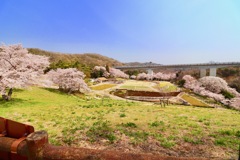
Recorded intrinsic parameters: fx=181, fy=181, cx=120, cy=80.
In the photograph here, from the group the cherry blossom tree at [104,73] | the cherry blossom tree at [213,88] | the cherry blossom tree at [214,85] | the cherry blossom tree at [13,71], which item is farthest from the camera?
the cherry blossom tree at [104,73]

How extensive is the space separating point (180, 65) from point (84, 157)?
9441 centimetres

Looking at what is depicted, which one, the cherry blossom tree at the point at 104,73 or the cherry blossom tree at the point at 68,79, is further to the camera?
the cherry blossom tree at the point at 104,73

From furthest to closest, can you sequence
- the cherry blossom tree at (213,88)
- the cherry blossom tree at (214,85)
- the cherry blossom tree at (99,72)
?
the cherry blossom tree at (99,72), the cherry blossom tree at (214,85), the cherry blossom tree at (213,88)

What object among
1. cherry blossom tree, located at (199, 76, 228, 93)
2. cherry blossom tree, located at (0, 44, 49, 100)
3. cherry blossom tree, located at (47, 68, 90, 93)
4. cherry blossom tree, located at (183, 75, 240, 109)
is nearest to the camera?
cherry blossom tree, located at (0, 44, 49, 100)

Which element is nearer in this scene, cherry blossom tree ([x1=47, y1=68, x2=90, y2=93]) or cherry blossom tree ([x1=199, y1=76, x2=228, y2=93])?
cherry blossom tree ([x1=47, y1=68, x2=90, y2=93])

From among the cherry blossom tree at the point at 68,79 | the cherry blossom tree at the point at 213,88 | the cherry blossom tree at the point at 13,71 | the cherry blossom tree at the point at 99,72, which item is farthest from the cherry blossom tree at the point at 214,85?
the cherry blossom tree at the point at 13,71

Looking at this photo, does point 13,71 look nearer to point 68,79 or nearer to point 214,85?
point 68,79

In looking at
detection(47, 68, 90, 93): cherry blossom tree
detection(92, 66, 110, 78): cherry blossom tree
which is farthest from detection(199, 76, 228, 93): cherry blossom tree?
detection(92, 66, 110, 78): cherry blossom tree

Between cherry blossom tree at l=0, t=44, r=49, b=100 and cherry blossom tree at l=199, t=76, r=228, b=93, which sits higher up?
cherry blossom tree at l=0, t=44, r=49, b=100

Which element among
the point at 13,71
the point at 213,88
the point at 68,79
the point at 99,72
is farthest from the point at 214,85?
the point at 13,71

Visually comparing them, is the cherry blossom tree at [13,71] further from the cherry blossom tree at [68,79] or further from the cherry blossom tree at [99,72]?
the cherry blossom tree at [99,72]

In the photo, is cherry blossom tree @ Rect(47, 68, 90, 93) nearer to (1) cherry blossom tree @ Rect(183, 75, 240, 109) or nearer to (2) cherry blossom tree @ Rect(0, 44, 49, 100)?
(2) cherry blossom tree @ Rect(0, 44, 49, 100)

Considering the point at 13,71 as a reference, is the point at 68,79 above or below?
below

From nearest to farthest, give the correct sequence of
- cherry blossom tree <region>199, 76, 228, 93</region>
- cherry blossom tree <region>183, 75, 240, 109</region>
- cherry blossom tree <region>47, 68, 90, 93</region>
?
cherry blossom tree <region>47, 68, 90, 93</region>
cherry blossom tree <region>183, 75, 240, 109</region>
cherry blossom tree <region>199, 76, 228, 93</region>
